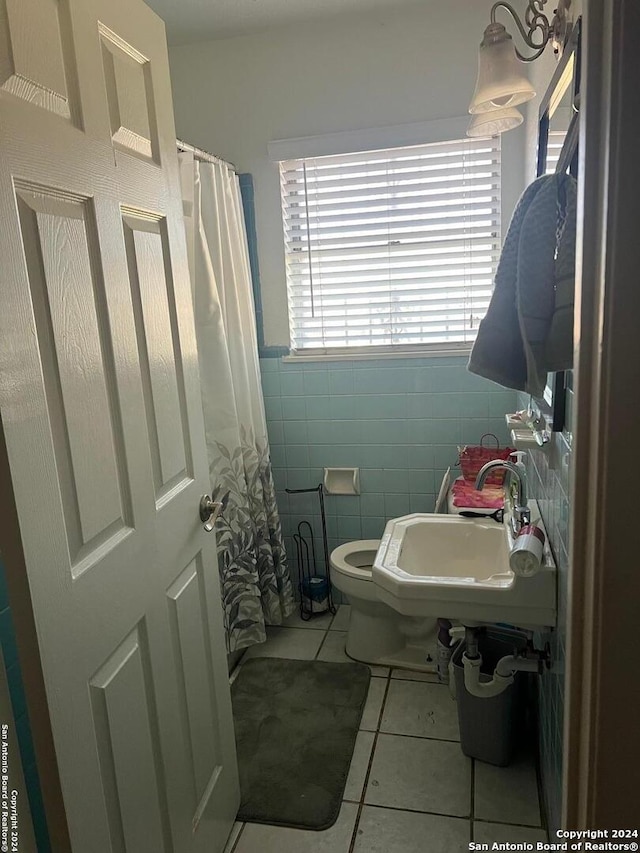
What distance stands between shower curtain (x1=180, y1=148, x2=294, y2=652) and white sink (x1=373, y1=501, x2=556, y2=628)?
2.75 feet

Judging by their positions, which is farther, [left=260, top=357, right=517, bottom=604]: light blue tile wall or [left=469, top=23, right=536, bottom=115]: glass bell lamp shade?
[left=260, top=357, right=517, bottom=604]: light blue tile wall

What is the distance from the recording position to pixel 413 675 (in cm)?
241

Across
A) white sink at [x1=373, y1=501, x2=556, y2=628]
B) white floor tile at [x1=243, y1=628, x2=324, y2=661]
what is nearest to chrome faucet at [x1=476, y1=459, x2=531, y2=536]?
white sink at [x1=373, y1=501, x2=556, y2=628]

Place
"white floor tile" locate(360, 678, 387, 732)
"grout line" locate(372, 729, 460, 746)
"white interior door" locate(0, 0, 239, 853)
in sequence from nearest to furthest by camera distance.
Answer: "white interior door" locate(0, 0, 239, 853) → "grout line" locate(372, 729, 460, 746) → "white floor tile" locate(360, 678, 387, 732)

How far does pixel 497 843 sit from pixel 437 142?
2.52 m

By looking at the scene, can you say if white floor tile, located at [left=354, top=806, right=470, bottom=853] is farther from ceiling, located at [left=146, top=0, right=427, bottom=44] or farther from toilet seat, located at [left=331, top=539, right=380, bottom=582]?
ceiling, located at [left=146, top=0, right=427, bottom=44]

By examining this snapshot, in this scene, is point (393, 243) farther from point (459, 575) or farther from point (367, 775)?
point (367, 775)

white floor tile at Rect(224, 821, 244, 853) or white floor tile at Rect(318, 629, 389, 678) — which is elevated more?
white floor tile at Rect(318, 629, 389, 678)

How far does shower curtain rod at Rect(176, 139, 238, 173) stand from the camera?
229 centimetres

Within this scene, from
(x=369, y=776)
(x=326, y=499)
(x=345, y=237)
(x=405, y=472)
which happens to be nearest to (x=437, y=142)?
(x=345, y=237)

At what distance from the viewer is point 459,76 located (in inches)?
97.0

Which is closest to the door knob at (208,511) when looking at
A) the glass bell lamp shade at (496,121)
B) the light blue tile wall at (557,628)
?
the light blue tile wall at (557,628)

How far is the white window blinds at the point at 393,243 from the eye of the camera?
2.59 metres

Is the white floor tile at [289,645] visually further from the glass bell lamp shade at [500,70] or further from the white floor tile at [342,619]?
the glass bell lamp shade at [500,70]
